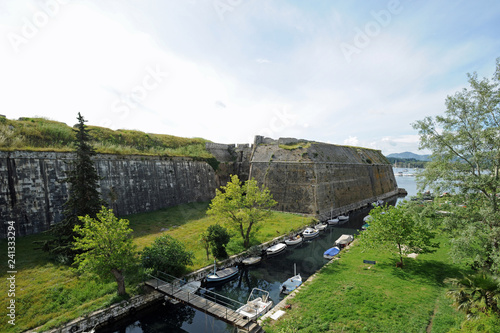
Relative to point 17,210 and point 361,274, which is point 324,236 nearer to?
point 361,274

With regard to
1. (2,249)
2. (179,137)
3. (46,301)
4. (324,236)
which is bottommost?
(324,236)

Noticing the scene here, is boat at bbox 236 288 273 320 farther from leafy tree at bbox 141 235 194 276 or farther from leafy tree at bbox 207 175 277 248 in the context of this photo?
leafy tree at bbox 207 175 277 248

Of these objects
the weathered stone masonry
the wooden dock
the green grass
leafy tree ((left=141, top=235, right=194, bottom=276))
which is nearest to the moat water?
the wooden dock

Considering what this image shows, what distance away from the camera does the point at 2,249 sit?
13.6 meters

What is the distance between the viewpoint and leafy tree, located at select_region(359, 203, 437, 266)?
13469 millimetres

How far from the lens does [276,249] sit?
1847 centimetres

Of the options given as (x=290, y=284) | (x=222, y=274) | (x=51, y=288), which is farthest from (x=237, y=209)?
(x=51, y=288)

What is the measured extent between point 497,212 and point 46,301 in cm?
1803

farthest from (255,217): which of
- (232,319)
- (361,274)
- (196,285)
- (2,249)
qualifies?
(2,249)

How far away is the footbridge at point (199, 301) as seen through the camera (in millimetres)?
9125

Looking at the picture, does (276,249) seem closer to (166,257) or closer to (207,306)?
(166,257)

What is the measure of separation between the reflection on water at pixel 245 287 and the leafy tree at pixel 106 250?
182cm

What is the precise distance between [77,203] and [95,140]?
44.7 ft

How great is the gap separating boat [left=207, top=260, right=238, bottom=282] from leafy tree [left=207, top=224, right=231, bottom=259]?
137 cm
